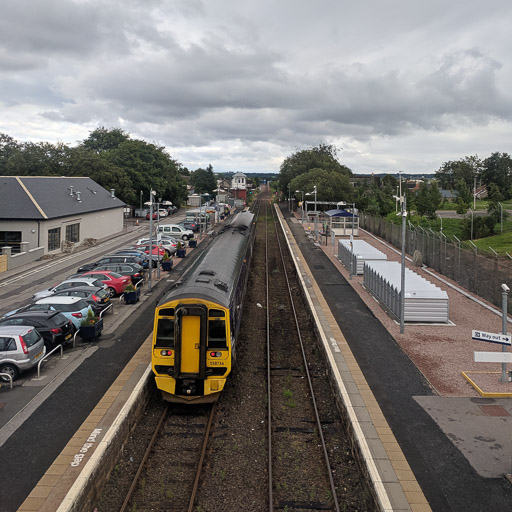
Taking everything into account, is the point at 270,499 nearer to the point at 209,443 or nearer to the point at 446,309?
the point at 209,443

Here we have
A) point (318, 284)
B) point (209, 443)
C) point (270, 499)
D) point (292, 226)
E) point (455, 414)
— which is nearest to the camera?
point (270, 499)

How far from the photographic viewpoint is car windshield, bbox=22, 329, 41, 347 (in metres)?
14.0

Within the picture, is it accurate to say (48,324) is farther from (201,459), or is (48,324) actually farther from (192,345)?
(201,459)

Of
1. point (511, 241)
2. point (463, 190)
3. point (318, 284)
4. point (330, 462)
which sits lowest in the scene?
point (330, 462)

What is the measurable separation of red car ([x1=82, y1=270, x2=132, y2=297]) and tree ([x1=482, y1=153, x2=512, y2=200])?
3253 inches

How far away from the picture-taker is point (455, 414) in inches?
453

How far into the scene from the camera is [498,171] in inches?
3622

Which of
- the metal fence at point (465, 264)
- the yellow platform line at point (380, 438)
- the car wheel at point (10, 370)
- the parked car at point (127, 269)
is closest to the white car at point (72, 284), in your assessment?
the parked car at point (127, 269)

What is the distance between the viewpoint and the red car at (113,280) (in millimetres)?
24266

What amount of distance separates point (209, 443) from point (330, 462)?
109 inches

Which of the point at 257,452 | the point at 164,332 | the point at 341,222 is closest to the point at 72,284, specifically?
the point at 164,332

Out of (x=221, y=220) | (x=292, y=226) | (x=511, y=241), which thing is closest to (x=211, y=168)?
(x=221, y=220)

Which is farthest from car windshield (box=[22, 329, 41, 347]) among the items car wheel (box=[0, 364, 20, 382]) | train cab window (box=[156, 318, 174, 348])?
train cab window (box=[156, 318, 174, 348])

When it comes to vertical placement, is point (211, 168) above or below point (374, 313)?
above
